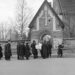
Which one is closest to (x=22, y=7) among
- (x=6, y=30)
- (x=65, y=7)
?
(x=65, y=7)

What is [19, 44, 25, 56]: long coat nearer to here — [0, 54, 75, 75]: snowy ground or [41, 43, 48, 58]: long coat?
[41, 43, 48, 58]: long coat

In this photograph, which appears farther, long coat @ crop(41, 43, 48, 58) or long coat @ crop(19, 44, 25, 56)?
long coat @ crop(41, 43, 48, 58)

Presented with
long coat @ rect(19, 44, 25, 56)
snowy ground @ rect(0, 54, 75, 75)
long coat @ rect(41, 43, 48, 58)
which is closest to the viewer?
snowy ground @ rect(0, 54, 75, 75)

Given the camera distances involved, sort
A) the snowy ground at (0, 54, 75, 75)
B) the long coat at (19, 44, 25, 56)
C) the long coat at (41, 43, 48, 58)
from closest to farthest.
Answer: the snowy ground at (0, 54, 75, 75), the long coat at (19, 44, 25, 56), the long coat at (41, 43, 48, 58)

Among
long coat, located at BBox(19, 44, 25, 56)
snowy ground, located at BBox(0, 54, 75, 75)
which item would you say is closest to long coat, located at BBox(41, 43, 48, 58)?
long coat, located at BBox(19, 44, 25, 56)

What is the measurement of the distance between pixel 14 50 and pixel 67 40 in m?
7.35

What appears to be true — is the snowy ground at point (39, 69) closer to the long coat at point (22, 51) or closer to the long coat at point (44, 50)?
the long coat at point (22, 51)

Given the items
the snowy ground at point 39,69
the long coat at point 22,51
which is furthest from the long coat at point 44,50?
the snowy ground at point 39,69

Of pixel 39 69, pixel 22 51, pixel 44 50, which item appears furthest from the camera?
pixel 44 50

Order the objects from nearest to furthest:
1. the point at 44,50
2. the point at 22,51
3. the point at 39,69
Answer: the point at 39,69, the point at 22,51, the point at 44,50

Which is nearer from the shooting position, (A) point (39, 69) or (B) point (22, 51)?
(A) point (39, 69)

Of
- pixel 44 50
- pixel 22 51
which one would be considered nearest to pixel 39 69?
pixel 22 51

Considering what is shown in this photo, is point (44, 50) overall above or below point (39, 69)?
above

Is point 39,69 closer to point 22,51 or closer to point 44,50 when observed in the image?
point 22,51
